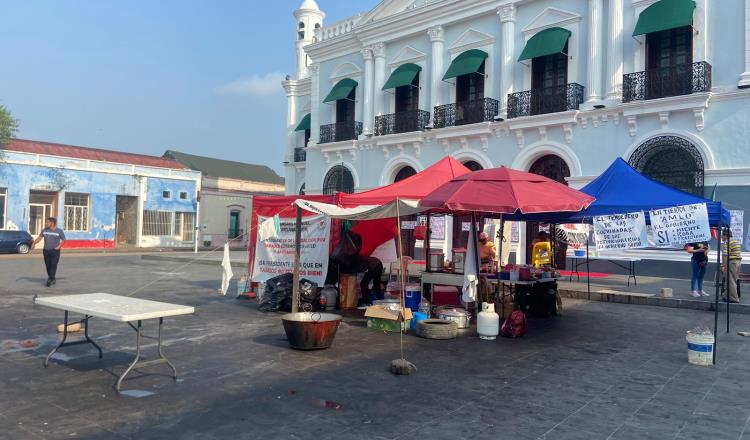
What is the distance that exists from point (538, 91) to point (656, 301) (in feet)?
30.6

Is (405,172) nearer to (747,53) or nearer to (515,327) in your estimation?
(747,53)

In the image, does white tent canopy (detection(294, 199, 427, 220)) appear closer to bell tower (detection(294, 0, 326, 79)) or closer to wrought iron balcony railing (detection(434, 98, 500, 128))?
wrought iron balcony railing (detection(434, 98, 500, 128))

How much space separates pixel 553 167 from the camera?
19.2m

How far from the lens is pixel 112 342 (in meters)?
7.73

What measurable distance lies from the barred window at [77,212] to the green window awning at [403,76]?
22470 millimetres

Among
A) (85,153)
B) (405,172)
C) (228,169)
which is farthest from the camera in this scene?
(228,169)

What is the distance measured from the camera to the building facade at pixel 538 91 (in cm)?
1565

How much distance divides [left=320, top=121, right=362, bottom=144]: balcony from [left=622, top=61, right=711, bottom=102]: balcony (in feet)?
38.6

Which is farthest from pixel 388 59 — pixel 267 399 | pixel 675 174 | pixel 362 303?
pixel 267 399

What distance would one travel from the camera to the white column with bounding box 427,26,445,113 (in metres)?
22.2

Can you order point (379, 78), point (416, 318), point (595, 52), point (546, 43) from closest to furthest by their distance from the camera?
point (416, 318) → point (595, 52) → point (546, 43) → point (379, 78)

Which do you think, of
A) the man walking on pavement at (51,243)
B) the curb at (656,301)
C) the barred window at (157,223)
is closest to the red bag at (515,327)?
the curb at (656,301)

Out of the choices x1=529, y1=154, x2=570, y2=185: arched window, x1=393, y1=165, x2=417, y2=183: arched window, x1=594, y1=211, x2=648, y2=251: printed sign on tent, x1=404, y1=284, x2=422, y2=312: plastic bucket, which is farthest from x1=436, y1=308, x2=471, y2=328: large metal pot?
x1=393, y1=165, x2=417, y2=183: arched window

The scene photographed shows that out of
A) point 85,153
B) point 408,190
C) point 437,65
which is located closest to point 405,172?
point 437,65
